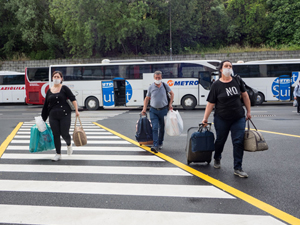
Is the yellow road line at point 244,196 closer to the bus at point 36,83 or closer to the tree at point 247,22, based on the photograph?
the bus at point 36,83

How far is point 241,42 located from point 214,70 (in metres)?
21.6

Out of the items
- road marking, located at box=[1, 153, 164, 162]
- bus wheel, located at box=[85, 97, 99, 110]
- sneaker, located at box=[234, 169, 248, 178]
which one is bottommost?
road marking, located at box=[1, 153, 164, 162]

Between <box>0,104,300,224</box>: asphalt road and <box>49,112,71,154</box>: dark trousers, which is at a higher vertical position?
<box>49,112,71,154</box>: dark trousers

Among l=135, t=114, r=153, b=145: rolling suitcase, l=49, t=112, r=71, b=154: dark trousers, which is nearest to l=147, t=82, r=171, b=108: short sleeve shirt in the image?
l=135, t=114, r=153, b=145: rolling suitcase

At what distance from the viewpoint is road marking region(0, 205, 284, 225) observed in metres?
3.54

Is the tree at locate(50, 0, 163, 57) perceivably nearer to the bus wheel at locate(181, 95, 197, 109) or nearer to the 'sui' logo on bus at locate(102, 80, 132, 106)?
the 'sui' logo on bus at locate(102, 80, 132, 106)

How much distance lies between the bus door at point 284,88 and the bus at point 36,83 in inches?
650

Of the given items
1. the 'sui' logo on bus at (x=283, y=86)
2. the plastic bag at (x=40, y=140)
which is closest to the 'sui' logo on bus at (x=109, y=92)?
the 'sui' logo on bus at (x=283, y=86)

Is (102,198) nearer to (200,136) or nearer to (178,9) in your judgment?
(200,136)

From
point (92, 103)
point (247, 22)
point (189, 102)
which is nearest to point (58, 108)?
point (189, 102)

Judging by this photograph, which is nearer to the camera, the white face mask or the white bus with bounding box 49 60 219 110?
the white face mask

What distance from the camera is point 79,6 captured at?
98.1 ft

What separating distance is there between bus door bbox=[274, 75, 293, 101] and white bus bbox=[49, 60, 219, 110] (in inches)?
205

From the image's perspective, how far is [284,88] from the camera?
2277 cm
